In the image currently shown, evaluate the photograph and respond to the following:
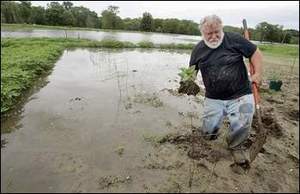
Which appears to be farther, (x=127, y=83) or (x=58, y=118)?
(x=127, y=83)

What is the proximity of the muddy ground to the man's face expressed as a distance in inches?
62.3

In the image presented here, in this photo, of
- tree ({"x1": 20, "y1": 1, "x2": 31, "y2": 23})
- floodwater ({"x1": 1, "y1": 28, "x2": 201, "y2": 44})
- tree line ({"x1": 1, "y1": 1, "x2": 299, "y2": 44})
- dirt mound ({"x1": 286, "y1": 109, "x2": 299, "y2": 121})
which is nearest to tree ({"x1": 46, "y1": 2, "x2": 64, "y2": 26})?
tree line ({"x1": 1, "y1": 1, "x2": 299, "y2": 44})

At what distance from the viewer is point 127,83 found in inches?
405

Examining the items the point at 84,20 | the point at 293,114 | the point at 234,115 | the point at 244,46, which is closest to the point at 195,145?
the point at 234,115

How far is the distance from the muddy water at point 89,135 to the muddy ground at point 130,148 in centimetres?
1

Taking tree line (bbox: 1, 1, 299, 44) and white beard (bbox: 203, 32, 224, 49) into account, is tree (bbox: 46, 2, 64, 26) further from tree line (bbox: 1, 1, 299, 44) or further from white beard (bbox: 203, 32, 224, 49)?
white beard (bbox: 203, 32, 224, 49)

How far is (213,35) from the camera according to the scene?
4168 millimetres

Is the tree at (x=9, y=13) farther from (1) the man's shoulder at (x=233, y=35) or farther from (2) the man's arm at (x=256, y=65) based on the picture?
(2) the man's arm at (x=256, y=65)

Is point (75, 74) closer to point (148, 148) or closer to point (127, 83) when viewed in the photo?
point (127, 83)

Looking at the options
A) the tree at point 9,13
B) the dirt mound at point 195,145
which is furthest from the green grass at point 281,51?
the tree at point 9,13

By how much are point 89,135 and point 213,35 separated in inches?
104

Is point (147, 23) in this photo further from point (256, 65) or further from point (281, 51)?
point (256, 65)

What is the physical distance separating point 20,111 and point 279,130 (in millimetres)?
5127

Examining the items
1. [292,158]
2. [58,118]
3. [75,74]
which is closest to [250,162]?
[292,158]
